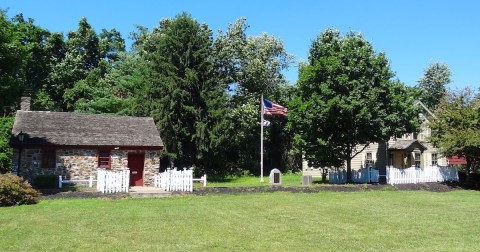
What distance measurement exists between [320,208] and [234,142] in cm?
2579

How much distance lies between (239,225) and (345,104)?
16.9 metres

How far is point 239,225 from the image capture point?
11.8 metres

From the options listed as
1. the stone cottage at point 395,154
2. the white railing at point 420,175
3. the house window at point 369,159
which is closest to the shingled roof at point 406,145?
the stone cottage at point 395,154

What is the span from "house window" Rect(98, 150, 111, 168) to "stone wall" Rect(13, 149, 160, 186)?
9.4 inches

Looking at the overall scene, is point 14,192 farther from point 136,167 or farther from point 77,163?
point 136,167

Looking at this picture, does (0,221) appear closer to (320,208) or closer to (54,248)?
(54,248)

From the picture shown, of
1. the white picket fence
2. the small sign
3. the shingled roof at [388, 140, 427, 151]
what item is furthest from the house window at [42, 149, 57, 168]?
the shingled roof at [388, 140, 427, 151]

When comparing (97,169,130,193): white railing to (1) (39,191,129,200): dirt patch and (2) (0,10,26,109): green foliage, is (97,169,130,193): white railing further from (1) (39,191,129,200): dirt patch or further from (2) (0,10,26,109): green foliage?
(2) (0,10,26,109): green foliage

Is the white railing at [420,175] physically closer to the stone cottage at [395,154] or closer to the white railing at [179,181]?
the stone cottage at [395,154]

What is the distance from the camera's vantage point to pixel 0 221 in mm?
12367

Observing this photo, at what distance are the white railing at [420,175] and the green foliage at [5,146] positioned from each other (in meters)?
23.4

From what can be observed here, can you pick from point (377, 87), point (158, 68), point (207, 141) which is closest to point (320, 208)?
point (377, 87)

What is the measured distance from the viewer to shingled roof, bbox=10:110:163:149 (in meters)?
25.4

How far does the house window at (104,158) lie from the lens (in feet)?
86.2
